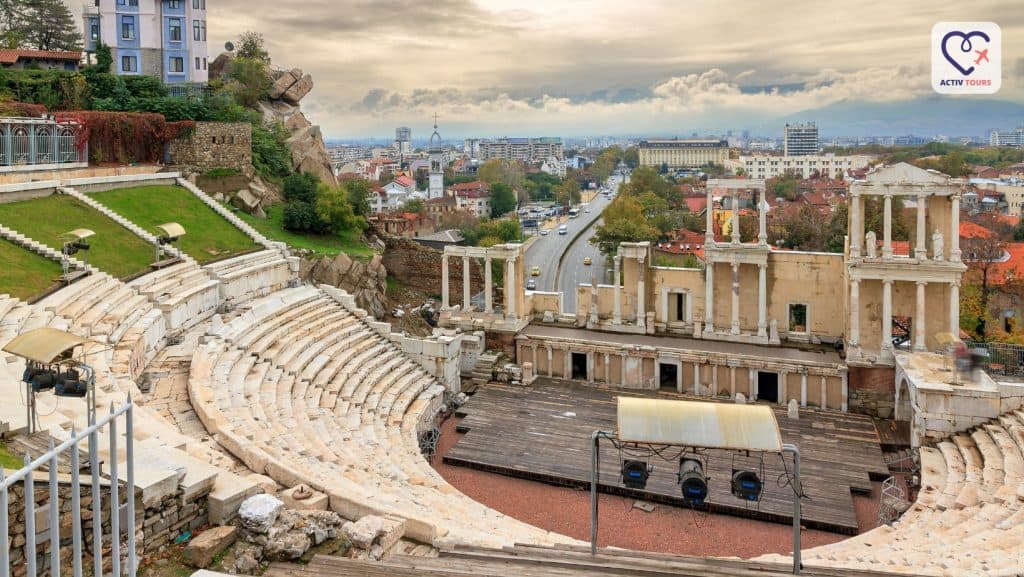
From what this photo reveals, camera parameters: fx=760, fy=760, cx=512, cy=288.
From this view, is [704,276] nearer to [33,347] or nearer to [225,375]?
[225,375]

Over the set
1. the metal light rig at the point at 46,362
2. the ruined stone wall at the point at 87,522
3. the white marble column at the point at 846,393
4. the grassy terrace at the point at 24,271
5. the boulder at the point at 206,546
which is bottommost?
the white marble column at the point at 846,393

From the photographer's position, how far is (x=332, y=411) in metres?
20.7

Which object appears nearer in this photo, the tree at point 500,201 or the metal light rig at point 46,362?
the metal light rig at point 46,362

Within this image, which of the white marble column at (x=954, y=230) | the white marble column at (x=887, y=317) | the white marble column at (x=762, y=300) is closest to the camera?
the white marble column at (x=954, y=230)

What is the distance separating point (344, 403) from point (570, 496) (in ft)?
22.6

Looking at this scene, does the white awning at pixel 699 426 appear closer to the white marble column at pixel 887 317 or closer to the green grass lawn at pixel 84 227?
the green grass lawn at pixel 84 227

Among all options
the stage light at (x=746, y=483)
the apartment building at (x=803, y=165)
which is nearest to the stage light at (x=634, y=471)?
the stage light at (x=746, y=483)

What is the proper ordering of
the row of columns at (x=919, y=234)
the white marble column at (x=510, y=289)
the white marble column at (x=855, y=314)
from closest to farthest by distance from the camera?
the row of columns at (x=919, y=234) → the white marble column at (x=855, y=314) → the white marble column at (x=510, y=289)

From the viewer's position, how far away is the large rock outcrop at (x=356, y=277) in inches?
1393

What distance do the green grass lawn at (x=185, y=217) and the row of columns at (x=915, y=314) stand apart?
2356cm

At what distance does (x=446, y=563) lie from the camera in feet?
29.2

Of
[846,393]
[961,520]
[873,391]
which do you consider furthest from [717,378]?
[961,520]

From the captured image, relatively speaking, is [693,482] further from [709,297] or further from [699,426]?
[709,297]

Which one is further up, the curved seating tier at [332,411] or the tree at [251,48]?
the tree at [251,48]
